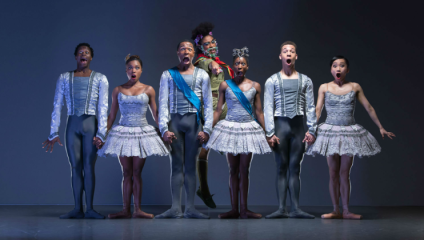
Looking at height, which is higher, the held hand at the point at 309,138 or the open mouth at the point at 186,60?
the open mouth at the point at 186,60

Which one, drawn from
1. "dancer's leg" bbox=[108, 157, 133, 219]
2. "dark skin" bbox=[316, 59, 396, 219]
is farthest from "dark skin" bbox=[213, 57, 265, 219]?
"dancer's leg" bbox=[108, 157, 133, 219]

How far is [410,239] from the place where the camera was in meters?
3.88

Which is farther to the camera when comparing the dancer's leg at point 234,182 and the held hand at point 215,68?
the held hand at point 215,68

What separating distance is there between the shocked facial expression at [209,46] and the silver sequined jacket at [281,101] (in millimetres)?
965

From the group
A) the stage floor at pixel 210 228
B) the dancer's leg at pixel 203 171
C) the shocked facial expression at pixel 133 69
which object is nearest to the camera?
the stage floor at pixel 210 228

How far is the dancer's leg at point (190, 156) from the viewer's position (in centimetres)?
503

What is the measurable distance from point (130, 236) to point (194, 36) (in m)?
3.09

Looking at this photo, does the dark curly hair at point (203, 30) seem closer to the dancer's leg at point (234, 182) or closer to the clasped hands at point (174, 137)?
the clasped hands at point (174, 137)

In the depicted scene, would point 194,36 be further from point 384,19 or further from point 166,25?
point 384,19

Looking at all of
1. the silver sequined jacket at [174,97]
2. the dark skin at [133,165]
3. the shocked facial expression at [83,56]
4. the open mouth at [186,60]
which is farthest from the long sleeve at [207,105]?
the shocked facial expression at [83,56]

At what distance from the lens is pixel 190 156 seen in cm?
505

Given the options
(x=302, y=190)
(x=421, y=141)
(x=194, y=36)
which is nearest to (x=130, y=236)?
(x=194, y=36)

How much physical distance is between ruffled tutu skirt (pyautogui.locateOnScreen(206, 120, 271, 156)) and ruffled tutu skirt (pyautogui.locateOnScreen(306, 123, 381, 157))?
62 centimetres

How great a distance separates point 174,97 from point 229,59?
1.95m
